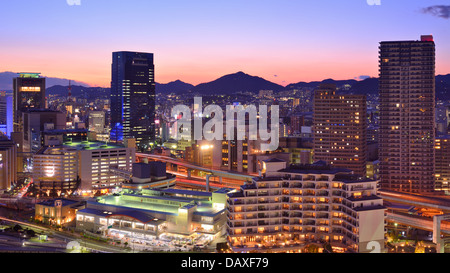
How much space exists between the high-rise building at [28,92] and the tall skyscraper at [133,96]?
4.03 m

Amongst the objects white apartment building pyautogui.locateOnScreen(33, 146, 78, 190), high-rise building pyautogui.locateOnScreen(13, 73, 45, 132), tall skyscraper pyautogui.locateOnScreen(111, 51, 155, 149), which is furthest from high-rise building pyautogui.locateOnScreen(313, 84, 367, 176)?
high-rise building pyautogui.locateOnScreen(13, 73, 45, 132)

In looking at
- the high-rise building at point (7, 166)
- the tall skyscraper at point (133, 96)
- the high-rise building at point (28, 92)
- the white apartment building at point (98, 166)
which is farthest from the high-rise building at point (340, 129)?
the high-rise building at point (28, 92)

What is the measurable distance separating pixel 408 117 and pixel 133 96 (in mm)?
16872

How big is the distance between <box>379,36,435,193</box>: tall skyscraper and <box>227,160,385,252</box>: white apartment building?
7679 millimetres

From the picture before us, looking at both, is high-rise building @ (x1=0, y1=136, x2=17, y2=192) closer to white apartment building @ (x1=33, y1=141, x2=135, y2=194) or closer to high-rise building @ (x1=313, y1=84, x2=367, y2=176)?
white apartment building @ (x1=33, y1=141, x2=135, y2=194)

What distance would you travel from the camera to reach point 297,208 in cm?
716

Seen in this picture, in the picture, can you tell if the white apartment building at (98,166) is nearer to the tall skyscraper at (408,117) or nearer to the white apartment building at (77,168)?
the white apartment building at (77,168)

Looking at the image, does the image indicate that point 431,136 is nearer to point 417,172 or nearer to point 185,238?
point 417,172

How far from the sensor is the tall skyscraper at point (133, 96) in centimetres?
2636

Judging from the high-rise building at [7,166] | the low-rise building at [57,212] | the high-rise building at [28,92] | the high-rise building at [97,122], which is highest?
the high-rise building at [28,92]

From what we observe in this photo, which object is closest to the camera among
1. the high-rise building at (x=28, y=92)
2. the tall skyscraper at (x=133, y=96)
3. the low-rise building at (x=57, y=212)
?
the low-rise building at (x=57, y=212)

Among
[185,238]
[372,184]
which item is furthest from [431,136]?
[185,238]
